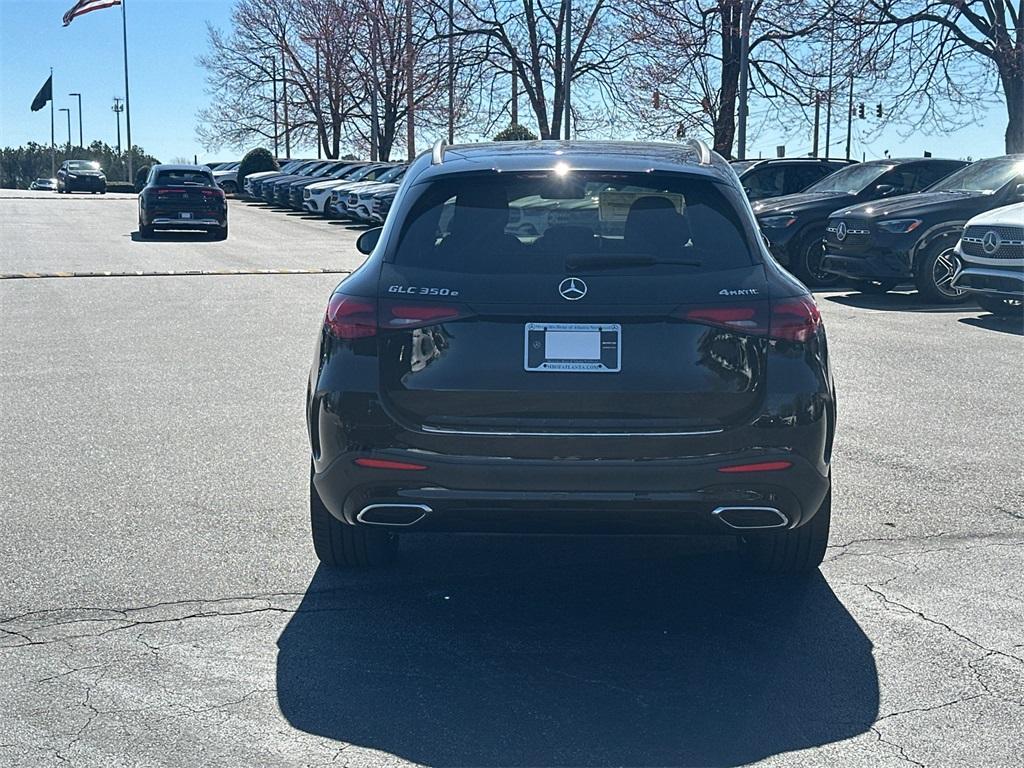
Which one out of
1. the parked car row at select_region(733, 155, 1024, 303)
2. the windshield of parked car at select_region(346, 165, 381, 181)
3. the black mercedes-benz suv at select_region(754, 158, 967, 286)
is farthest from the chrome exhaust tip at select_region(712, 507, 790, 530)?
the windshield of parked car at select_region(346, 165, 381, 181)

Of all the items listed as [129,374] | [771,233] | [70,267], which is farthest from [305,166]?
[129,374]

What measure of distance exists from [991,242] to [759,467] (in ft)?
33.8

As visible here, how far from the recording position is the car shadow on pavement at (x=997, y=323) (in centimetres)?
1327

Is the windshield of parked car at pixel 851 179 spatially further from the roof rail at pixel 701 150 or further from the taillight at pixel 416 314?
the taillight at pixel 416 314

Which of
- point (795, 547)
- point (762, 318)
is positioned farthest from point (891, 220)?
point (762, 318)

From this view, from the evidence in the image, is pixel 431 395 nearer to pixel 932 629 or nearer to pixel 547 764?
pixel 547 764

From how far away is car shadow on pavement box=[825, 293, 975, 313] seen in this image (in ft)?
49.9

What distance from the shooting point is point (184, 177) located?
28469mm

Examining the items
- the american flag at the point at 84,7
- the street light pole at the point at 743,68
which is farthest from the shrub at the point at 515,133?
the american flag at the point at 84,7

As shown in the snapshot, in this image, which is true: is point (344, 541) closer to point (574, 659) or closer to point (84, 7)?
point (574, 659)

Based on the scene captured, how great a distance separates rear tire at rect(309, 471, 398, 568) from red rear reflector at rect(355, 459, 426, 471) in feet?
1.93

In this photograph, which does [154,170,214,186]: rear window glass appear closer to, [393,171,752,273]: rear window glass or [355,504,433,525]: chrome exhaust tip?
[393,171,752,273]: rear window glass

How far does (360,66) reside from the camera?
54125 millimetres

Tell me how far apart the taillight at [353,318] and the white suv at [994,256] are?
406 inches
